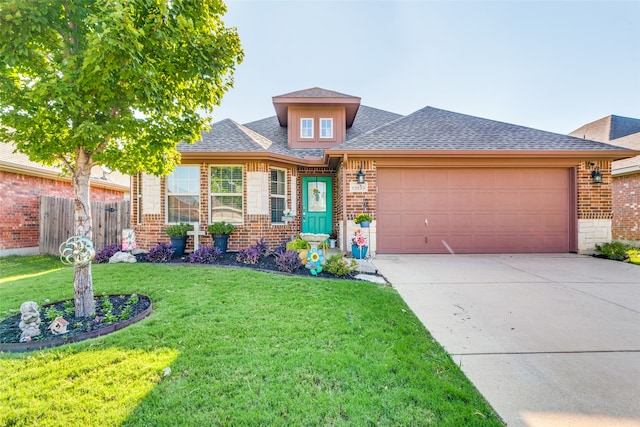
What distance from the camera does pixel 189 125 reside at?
12.4 ft

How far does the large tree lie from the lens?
253 centimetres

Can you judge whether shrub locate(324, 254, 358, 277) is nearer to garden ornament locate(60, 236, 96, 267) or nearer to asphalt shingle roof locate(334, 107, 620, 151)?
asphalt shingle roof locate(334, 107, 620, 151)

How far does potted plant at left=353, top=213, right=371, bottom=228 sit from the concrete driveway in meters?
1.48

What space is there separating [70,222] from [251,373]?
9560mm

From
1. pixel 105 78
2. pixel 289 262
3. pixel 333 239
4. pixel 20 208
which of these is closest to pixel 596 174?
pixel 333 239

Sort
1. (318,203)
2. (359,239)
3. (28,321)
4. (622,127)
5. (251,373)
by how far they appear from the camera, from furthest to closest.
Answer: (622,127) → (318,203) → (359,239) → (28,321) → (251,373)

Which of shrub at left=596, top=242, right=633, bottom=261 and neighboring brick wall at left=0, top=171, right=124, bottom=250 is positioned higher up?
neighboring brick wall at left=0, top=171, right=124, bottom=250

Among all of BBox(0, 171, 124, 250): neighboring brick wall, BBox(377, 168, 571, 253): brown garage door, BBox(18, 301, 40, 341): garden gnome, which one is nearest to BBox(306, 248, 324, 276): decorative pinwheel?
BBox(377, 168, 571, 253): brown garage door

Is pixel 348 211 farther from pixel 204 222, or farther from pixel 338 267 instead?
pixel 204 222

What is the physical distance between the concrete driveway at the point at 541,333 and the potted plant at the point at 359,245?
1.14 metres

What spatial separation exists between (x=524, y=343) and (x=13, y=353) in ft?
15.3

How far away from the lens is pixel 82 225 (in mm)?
3342

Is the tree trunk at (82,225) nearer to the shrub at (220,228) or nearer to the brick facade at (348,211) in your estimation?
the shrub at (220,228)

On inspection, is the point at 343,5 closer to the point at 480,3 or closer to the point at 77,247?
the point at 480,3
